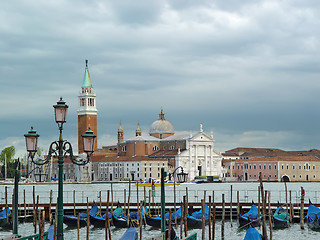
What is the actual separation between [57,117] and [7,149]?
64147 mm

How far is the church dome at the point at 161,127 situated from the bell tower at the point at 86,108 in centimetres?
819

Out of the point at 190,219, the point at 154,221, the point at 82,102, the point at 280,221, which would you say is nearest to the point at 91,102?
the point at 82,102

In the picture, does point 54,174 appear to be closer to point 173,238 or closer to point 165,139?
point 165,139

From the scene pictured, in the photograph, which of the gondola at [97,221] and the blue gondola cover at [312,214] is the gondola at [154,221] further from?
the blue gondola cover at [312,214]

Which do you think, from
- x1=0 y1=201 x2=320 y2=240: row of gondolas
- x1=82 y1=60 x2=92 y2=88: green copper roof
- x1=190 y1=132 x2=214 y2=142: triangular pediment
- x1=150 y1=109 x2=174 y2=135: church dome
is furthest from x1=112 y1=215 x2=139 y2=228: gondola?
x1=150 y1=109 x2=174 y2=135: church dome

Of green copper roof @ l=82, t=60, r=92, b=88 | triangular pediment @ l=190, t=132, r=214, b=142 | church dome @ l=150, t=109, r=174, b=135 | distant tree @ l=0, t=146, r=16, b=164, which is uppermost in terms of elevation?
green copper roof @ l=82, t=60, r=92, b=88

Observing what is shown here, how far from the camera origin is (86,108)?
231 ft

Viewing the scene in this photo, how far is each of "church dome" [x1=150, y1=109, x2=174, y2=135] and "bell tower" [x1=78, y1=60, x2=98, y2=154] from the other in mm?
8189

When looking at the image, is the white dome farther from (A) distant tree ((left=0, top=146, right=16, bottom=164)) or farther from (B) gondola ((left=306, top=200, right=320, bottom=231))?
(B) gondola ((left=306, top=200, right=320, bottom=231))

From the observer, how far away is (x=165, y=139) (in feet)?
243

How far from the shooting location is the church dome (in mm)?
75938

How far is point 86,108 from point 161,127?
9.92 metres

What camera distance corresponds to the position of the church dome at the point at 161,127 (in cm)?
7594

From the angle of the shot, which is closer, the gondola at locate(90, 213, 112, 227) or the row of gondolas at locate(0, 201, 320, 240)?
the row of gondolas at locate(0, 201, 320, 240)
